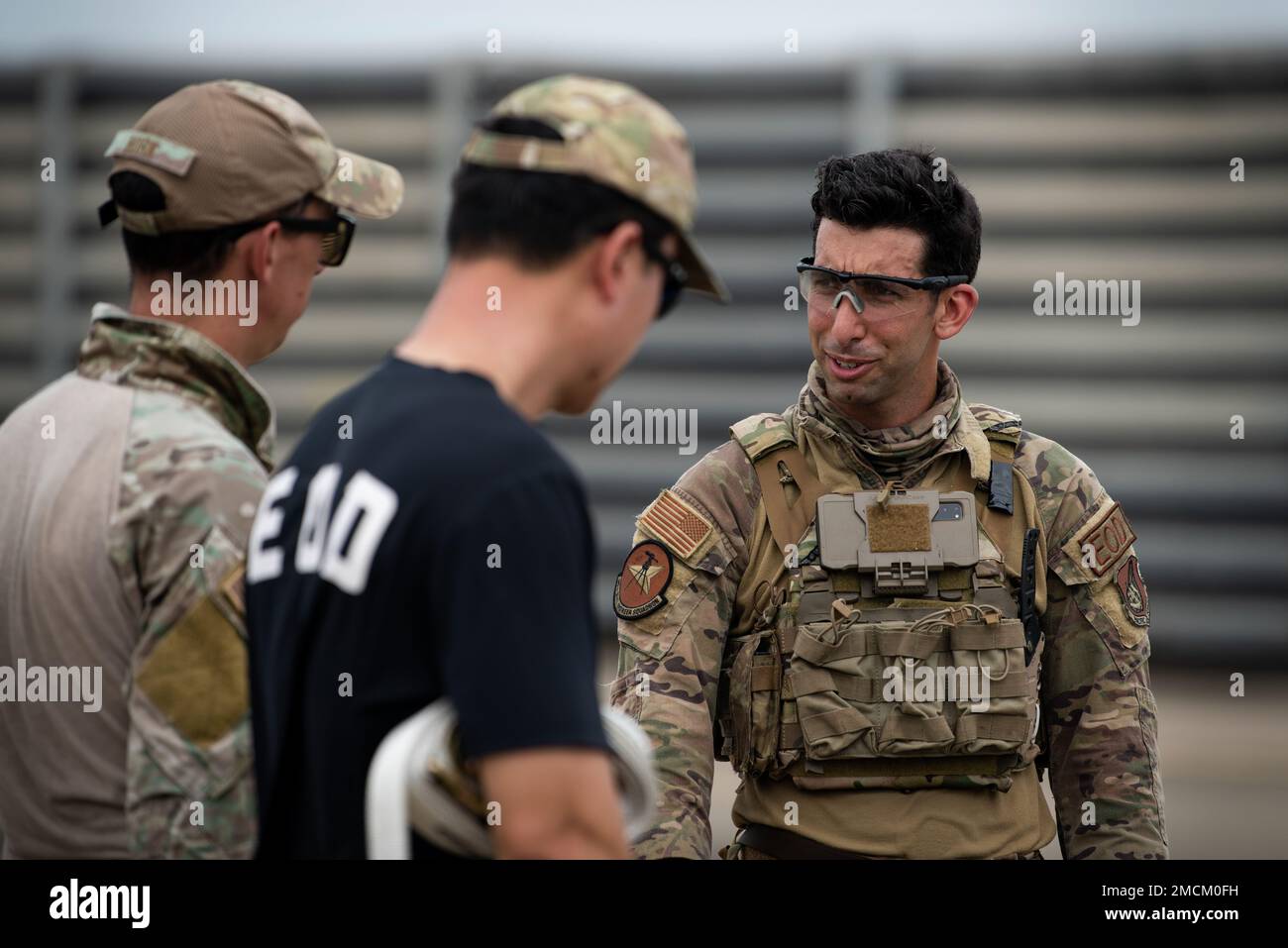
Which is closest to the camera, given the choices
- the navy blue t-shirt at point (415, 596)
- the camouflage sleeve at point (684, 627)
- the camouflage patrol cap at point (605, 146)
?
the navy blue t-shirt at point (415, 596)

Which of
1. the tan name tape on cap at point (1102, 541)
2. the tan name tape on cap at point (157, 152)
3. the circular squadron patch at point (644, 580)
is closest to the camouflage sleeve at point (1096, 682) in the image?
the tan name tape on cap at point (1102, 541)

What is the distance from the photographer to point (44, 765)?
1.88m

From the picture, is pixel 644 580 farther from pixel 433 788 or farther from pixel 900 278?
pixel 433 788

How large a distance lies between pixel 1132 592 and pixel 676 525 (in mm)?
809

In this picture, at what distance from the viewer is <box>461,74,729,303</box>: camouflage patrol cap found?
1.45 m

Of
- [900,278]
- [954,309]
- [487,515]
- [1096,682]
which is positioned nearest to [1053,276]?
[954,309]

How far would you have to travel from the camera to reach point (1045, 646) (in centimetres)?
253

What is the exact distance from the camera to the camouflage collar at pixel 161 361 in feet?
6.41

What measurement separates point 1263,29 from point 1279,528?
8.77 feet

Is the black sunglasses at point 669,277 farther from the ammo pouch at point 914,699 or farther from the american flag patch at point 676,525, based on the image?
the ammo pouch at point 914,699

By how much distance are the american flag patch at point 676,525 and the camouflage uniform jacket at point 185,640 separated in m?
0.79

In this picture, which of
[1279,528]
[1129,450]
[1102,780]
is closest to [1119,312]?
[1129,450]

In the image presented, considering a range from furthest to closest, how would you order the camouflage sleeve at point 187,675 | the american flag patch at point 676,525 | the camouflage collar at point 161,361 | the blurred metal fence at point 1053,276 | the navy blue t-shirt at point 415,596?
the blurred metal fence at point 1053,276, the american flag patch at point 676,525, the camouflage collar at point 161,361, the camouflage sleeve at point 187,675, the navy blue t-shirt at point 415,596

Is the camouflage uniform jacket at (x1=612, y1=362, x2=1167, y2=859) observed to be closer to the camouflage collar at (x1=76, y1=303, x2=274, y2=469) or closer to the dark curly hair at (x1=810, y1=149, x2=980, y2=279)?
the dark curly hair at (x1=810, y1=149, x2=980, y2=279)
